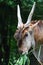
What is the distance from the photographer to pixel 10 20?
616 cm

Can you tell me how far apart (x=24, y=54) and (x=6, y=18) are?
6.01ft

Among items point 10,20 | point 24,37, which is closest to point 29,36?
point 24,37

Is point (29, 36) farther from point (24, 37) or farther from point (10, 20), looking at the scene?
point (10, 20)

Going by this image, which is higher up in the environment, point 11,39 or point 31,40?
point 31,40

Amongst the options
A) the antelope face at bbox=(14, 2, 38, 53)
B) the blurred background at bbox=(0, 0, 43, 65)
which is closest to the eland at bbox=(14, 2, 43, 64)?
the antelope face at bbox=(14, 2, 38, 53)

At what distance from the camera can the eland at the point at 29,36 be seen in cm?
436

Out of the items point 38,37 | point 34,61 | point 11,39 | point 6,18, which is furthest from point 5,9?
point 38,37

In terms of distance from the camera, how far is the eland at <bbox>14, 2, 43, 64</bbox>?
14.3ft

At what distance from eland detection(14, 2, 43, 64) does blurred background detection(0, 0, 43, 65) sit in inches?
41.8

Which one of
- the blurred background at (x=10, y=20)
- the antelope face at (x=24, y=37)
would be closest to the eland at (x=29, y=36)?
the antelope face at (x=24, y=37)

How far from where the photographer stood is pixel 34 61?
553 centimetres

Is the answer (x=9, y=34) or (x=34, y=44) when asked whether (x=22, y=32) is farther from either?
(x=9, y=34)

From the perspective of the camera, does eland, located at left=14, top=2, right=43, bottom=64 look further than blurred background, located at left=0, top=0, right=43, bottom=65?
No

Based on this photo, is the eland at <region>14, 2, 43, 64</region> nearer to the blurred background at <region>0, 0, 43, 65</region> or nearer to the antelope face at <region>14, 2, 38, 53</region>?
the antelope face at <region>14, 2, 38, 53</region>
